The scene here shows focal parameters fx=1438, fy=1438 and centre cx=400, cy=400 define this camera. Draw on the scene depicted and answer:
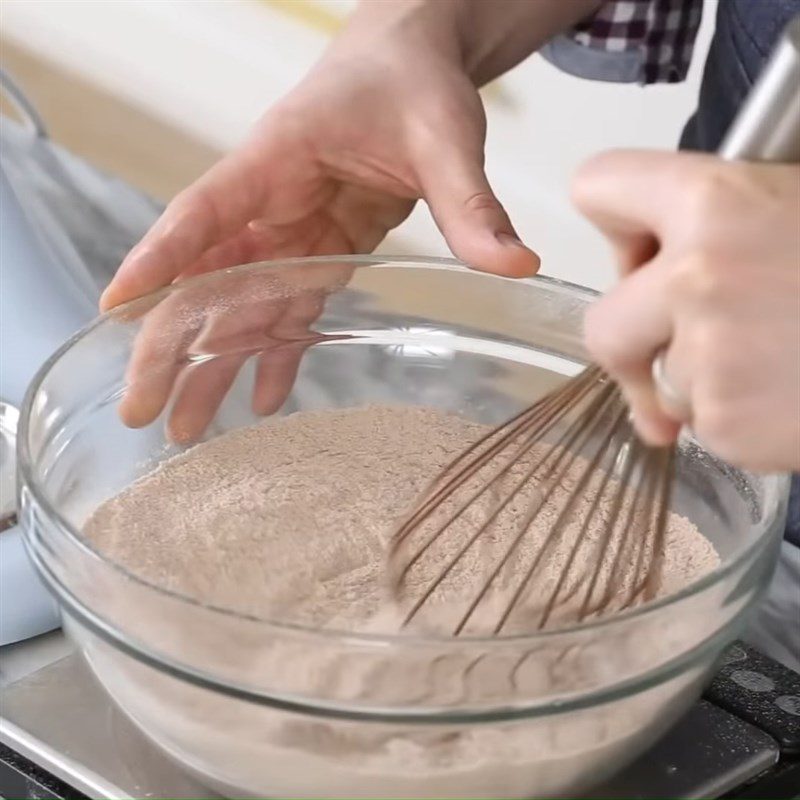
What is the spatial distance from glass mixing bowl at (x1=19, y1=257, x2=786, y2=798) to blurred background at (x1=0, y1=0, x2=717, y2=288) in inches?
29.2

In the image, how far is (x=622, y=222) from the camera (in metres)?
0.38

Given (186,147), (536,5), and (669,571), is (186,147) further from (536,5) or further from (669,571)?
(669,571)

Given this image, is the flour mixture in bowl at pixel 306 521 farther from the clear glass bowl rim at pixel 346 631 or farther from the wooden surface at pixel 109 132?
the wooden surface at pixel 109 132

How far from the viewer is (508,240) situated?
1.90 ft

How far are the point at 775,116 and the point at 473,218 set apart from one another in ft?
0.76

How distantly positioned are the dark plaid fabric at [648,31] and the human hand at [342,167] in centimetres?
18

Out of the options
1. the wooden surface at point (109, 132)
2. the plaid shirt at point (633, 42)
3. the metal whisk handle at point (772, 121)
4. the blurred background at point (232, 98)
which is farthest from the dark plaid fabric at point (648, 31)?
the wooden surface at point (109, 132)

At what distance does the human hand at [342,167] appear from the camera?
2.00 ft

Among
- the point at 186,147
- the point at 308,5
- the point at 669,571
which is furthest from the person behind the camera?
the point at 186,147

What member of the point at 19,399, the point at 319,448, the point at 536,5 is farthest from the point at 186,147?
the point at 319,448

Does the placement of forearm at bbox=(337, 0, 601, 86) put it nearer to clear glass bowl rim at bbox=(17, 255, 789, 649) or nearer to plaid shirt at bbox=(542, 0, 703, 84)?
plaid shirt at bbox=(542, 0, 703, 84)

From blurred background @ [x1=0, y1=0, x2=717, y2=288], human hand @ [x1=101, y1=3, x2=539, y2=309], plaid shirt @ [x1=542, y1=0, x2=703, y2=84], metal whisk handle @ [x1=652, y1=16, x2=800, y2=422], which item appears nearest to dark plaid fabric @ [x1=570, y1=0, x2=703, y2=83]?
plaid shirt @ [x1=542, y1=0, x2=703, y2=84]

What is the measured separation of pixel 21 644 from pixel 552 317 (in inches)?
9.5

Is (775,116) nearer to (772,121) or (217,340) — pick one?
(772,121)
